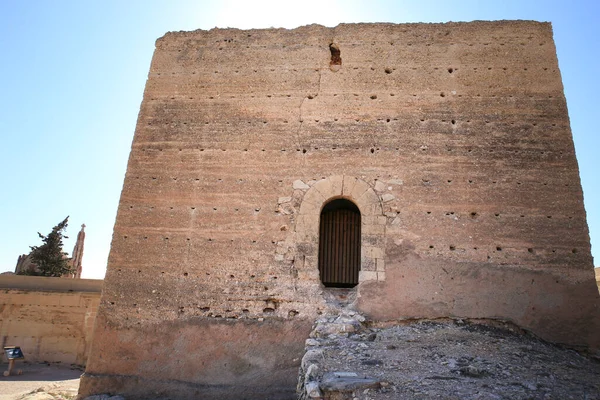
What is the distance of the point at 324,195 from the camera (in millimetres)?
6730

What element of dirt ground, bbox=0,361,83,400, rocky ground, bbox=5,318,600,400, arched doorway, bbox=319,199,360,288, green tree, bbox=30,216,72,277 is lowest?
dirt ground, bbox=0,361,83,400

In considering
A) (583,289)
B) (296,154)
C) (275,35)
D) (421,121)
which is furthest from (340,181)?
(583,289)

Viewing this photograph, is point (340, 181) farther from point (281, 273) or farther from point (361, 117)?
point (281, 273)

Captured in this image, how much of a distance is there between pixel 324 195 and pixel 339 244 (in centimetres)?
95

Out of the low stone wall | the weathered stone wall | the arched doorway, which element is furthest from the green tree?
the arched doorway

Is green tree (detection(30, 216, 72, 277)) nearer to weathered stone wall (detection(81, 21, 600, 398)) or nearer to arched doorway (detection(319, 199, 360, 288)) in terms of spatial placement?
weathered stone wall (detection(81, 21, 600, 398))

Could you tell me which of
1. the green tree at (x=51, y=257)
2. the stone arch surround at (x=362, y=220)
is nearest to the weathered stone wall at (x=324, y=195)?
the stone arch surround at (x=362, y=220)

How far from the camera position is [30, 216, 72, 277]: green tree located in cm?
1886

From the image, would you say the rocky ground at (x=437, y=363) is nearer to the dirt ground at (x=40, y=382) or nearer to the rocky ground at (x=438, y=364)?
the rocky ground at (x=438, y=364)

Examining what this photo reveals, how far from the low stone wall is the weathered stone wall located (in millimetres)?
7643

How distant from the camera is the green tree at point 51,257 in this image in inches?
742

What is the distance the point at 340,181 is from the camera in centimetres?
681

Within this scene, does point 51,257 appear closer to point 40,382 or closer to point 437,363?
point 40,382

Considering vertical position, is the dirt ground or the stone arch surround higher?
the stone arch surround
